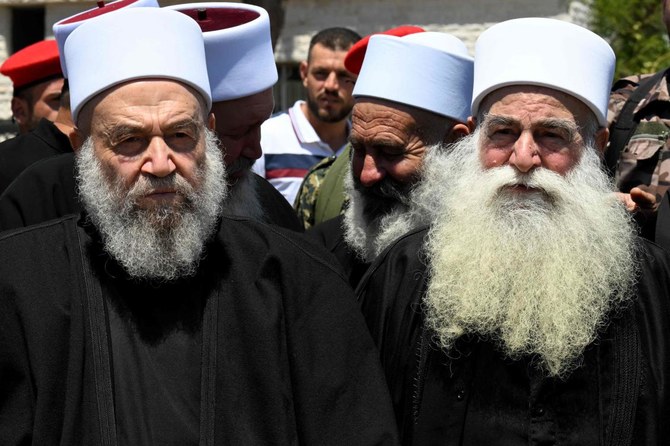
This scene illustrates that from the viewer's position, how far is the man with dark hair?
6516mm

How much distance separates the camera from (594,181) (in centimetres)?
375

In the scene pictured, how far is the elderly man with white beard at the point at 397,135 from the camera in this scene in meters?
4.61

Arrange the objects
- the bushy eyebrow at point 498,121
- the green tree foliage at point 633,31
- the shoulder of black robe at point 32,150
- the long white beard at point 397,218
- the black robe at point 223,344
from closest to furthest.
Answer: the black robe at point 223,344
the bushy eyebrow at point 498,121
the long white beard at point 397,218
the shoulder of black robe at point 32,150
the green tree foliage at point 633,31

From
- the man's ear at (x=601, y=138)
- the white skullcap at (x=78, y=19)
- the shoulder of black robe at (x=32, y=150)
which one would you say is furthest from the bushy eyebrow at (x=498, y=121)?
the shoulder of black robe at (x=32, y=150)

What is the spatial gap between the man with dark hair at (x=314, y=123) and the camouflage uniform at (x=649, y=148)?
7.81 ft

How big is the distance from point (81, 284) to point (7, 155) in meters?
1.97

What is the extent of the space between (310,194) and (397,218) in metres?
1.08

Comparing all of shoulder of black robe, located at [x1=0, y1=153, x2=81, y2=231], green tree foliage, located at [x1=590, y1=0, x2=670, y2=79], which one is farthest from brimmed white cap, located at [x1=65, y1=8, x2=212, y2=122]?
green tree foliage, located at [x1=590, y1=0, x2=670, y2=79]

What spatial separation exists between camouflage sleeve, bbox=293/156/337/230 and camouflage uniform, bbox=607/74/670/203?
1.66m

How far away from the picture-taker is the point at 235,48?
4.36 meters

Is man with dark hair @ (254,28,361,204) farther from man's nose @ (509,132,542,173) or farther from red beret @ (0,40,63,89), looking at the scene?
man's nose @ (509,132,542,173)

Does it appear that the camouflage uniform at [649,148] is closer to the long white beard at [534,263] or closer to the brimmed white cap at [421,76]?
the long white beard at [534,263]

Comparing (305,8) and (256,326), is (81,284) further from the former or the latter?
(305,8)

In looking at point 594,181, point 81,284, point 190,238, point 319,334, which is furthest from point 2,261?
point 594,181
